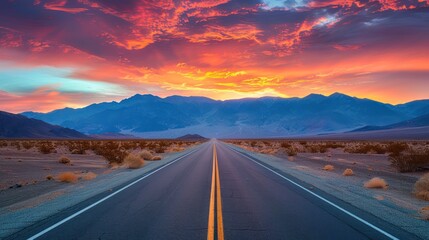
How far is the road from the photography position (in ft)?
24.5

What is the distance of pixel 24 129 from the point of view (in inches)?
5778

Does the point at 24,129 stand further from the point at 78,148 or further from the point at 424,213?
the point at 424,213

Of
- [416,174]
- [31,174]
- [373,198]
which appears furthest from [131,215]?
[416,174]

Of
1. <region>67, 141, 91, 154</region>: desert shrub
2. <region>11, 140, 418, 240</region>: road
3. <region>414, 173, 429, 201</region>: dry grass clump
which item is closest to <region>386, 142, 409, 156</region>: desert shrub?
<region>414, 173, 429, 201</region>: dry grass clump

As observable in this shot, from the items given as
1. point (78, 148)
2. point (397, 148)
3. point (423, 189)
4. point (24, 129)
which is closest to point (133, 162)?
point (423, 189)

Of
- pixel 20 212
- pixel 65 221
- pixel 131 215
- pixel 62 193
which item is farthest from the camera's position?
pixel 62 193

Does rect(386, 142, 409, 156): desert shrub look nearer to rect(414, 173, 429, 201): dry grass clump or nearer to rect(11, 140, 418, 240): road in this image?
rect(414, 173, 429, 201): dry grass clump

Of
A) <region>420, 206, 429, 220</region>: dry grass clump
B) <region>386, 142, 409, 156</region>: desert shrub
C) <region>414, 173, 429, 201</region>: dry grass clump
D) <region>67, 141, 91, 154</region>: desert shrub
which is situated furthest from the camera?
<region>67, 141, 91, 154</region>: desert shrub

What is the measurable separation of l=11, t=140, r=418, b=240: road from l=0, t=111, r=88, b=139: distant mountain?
5552 inches

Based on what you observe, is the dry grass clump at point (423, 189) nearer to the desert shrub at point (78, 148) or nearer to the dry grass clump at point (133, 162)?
the dry grass clump at point (133, 162)

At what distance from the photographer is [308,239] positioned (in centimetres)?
721

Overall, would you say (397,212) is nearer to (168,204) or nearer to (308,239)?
(308,239)

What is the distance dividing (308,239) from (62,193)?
956 cm

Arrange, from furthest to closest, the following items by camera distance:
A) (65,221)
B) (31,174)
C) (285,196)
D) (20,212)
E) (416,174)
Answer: (416,174)
(31,174)
(285,196)
(20,212)
(65,221)
